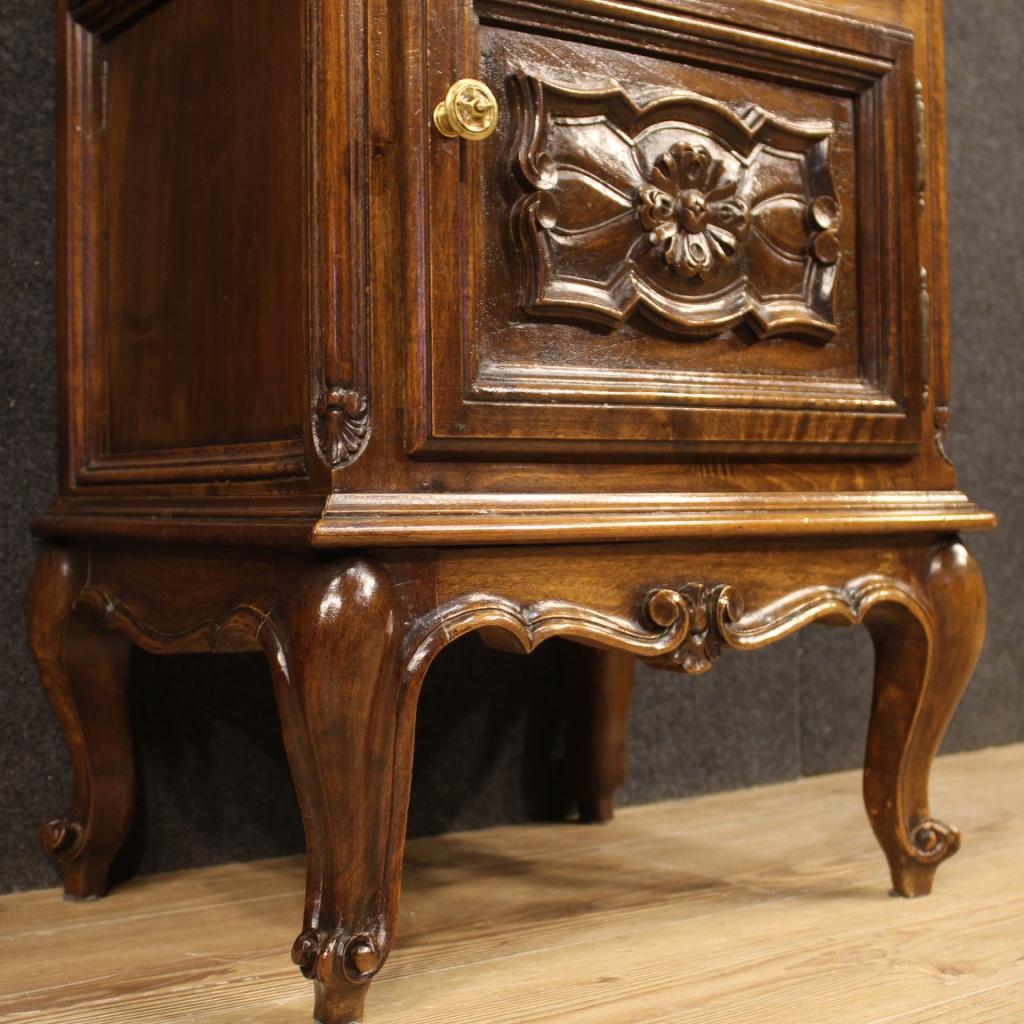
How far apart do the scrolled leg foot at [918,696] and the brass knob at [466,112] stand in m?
0.49

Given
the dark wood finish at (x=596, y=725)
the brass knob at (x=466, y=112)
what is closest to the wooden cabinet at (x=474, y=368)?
the brass knob at (x=466, y=112)

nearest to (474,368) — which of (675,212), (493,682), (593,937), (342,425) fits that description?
(342,425)

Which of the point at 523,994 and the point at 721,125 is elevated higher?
the point at 721,125

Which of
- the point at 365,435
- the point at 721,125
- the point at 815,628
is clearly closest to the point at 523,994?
the point at 365,435

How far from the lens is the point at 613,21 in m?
0.93

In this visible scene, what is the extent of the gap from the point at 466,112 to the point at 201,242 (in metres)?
0.25

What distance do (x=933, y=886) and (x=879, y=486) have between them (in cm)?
35

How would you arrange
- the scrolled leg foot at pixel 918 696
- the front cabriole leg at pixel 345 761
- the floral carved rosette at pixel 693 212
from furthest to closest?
the scrolled leg foot at pixel 918 696, the floral carved rosette at pixel 693 212, the front cabriole leg at pixel 345 761

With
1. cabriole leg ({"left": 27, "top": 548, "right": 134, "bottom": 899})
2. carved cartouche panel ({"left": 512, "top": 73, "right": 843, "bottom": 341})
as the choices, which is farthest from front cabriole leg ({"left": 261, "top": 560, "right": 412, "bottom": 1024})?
cabriole leg ({"left": 27, "top": 548, "right": 134, "bottom": 899})

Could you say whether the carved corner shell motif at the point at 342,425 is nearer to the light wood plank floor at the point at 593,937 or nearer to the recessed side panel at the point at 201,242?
the recessed side panel at the point at 201,242

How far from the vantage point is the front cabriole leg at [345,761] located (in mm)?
812

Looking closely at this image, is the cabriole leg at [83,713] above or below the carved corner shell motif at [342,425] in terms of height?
below

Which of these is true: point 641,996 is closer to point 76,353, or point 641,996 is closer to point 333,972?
point 333,972

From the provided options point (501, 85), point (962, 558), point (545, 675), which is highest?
point (501, 85)
